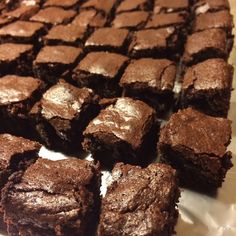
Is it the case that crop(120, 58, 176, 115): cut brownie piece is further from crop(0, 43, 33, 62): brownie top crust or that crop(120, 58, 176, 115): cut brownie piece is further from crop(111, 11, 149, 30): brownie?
crop(0, 43, 33, 62): brownie top crust

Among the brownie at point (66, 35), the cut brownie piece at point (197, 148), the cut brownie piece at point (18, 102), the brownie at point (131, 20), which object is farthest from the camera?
the brownie at point (131, 20)

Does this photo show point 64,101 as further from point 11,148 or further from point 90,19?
point 90,19

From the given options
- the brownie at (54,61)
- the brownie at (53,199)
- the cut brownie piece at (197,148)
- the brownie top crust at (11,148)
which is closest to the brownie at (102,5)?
the brownie at (54,61)

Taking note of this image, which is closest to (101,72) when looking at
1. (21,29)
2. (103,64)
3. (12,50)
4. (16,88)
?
(103,64)

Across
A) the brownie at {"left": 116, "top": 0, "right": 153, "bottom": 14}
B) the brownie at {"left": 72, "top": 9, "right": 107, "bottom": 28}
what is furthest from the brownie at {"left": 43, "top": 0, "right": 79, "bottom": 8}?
the brownie at {"left": 116, "top": 0, "right": 153, "bottom": 14}

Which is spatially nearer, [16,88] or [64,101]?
[64,101]

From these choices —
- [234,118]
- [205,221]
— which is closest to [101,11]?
[234,118]

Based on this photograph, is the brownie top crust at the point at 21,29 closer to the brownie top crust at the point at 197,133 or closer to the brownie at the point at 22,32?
the brownie at the point at 22,32
